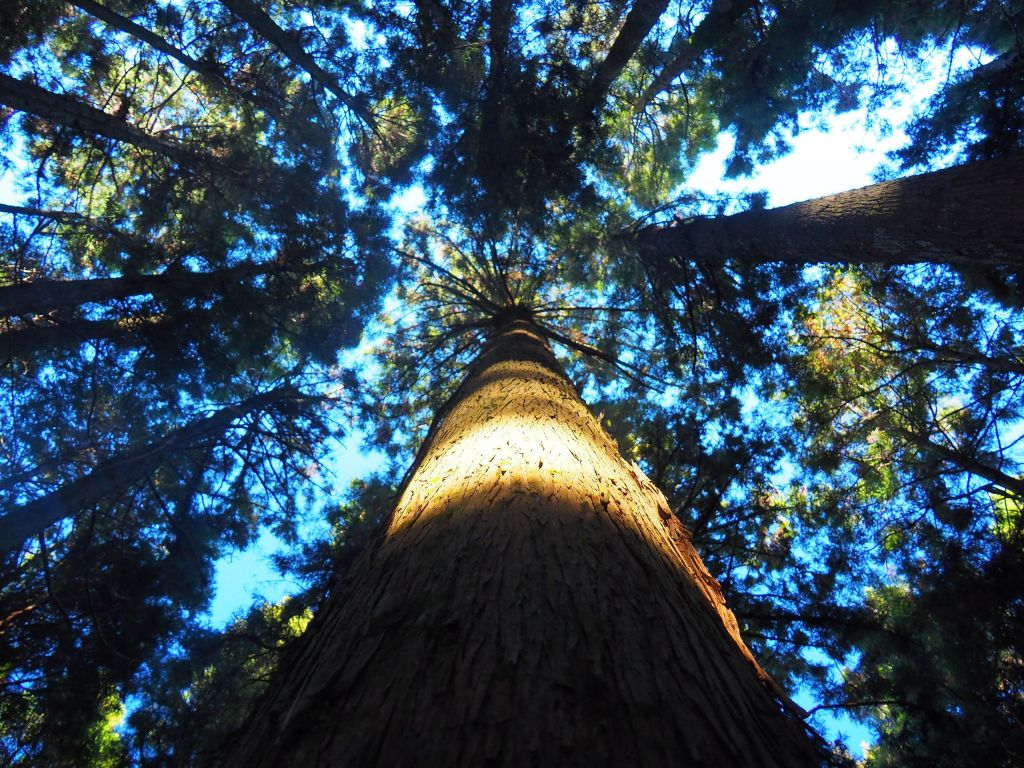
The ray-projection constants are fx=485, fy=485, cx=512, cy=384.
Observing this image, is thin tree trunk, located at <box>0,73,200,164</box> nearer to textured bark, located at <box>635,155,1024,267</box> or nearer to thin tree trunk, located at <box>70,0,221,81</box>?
thin tree trunk, located at <box>70,0,221,81</box>

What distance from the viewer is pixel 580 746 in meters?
0.87

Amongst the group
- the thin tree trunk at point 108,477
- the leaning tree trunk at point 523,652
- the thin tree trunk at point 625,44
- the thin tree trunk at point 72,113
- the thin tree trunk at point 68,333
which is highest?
the thin tree trunk at point 625,44

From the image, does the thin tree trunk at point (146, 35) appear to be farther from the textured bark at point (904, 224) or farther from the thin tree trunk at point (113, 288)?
the textured bark at point (904, 224)

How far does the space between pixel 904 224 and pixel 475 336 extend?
630 cm

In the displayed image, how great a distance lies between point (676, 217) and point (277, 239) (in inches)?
224

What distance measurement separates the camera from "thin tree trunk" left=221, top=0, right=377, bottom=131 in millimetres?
6129

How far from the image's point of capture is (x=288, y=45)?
6.66m

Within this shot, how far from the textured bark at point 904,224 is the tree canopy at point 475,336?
56mm

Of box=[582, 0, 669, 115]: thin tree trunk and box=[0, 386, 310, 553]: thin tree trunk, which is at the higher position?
box=[582, 0, 669, 115]: thin tree trunk

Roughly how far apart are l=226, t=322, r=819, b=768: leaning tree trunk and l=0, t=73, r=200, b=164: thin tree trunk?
268 inches

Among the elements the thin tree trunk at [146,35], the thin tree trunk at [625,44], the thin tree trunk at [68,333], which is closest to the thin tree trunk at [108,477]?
the thin tree trunk at [68,333]

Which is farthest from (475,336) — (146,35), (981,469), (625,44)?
(981,469)

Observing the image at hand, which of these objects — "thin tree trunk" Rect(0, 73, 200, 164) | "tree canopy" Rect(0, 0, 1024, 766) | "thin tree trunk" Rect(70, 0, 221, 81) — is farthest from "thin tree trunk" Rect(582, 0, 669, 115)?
"thin tree trunk" Rect(0, 73, 200, 164)

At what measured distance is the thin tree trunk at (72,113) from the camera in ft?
17.1
